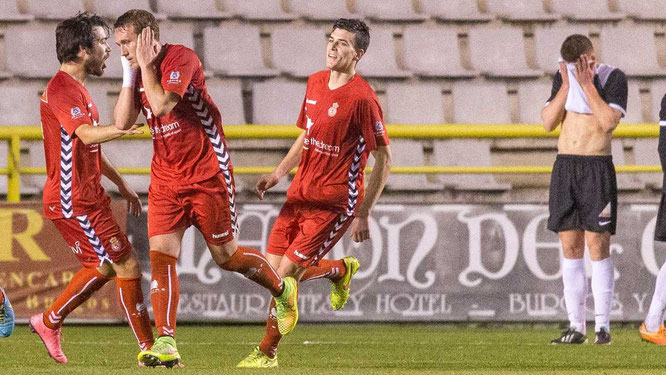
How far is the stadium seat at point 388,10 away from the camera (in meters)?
11.3

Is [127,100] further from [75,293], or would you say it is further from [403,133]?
[403,133]

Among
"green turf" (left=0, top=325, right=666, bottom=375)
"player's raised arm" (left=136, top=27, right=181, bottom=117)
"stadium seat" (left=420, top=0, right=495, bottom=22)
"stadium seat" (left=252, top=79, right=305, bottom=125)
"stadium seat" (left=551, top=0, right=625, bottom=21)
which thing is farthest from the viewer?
"stadium seat" (left=551, top=0, right=625, bottom=21)

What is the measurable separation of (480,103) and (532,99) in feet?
1.51

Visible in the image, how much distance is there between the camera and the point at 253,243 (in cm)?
833

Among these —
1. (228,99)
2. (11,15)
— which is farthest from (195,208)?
(11,15)

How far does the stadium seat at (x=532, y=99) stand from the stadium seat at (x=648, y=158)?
0.87 metres

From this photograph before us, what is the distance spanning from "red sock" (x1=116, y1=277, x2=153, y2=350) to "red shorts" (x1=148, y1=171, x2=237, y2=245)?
405 mm

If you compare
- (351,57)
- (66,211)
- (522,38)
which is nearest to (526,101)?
(522,38)

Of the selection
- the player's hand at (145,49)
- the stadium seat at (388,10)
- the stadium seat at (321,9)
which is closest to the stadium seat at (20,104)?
the stadium seat at (321,9)

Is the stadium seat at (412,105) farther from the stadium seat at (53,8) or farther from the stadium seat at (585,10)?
the stadium seat at (53,8)

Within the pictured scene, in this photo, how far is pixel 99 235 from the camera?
5.62 meters

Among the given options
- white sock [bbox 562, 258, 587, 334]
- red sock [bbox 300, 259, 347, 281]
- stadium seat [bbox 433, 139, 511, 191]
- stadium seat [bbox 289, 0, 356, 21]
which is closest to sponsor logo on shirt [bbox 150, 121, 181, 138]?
red sock [bbox 300, 259, 347, 281]

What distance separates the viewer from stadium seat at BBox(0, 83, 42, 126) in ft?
35.2

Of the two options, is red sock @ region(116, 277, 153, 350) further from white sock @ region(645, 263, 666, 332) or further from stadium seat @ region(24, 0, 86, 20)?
stadium seat @ region(24, 0, 86, 20)
